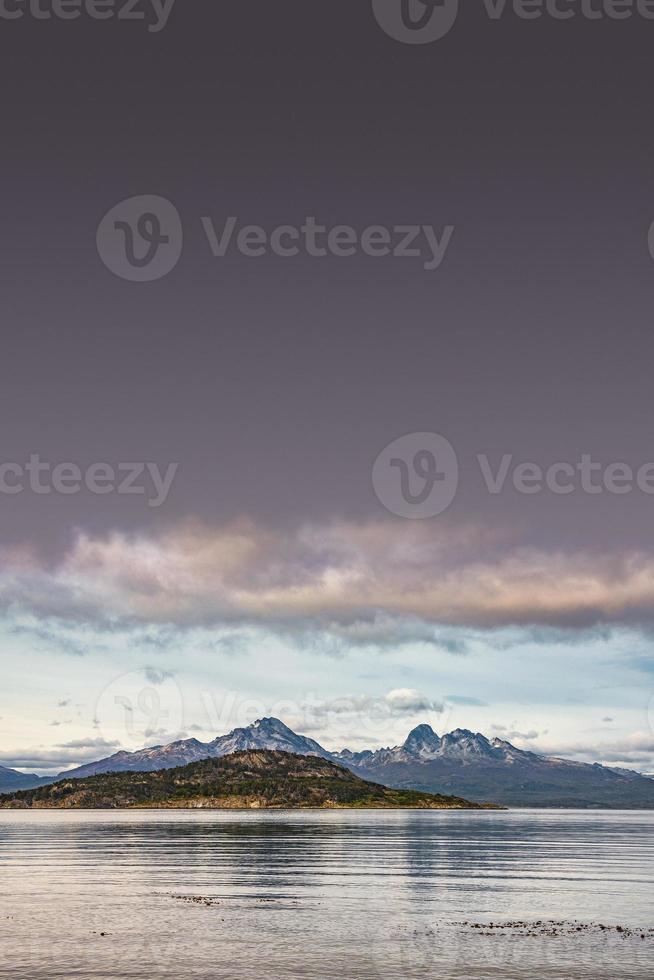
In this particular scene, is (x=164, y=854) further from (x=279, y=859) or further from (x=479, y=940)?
(x=479, y=940)

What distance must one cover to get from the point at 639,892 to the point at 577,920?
26.6 metres

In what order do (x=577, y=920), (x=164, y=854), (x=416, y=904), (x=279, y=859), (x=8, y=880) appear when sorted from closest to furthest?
(x=577, y=920) < (x=416, y=904) < (x=8, y=880) < (x=279, y=859) < (x=164, y=854)

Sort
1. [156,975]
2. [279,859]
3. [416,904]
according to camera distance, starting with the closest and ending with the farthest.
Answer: [156,975] < [416,904] < [279,859]

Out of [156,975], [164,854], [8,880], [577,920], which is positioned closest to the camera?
[156,975]

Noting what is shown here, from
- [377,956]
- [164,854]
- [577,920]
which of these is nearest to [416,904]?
[577,920]

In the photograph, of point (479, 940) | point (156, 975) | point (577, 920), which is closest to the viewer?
point (156, 975)

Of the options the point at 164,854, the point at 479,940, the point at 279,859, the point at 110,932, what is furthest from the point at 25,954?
the point at 164,854

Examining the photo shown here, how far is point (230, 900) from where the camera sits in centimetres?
8800

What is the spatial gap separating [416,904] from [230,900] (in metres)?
18.1

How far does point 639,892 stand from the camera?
97.2 m

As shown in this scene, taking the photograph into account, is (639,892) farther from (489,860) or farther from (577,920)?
(489,860)

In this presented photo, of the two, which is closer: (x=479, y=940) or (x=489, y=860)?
(x=479, y=940)

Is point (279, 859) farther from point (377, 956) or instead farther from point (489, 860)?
point (377, 956)

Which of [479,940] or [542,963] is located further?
[479,940]
